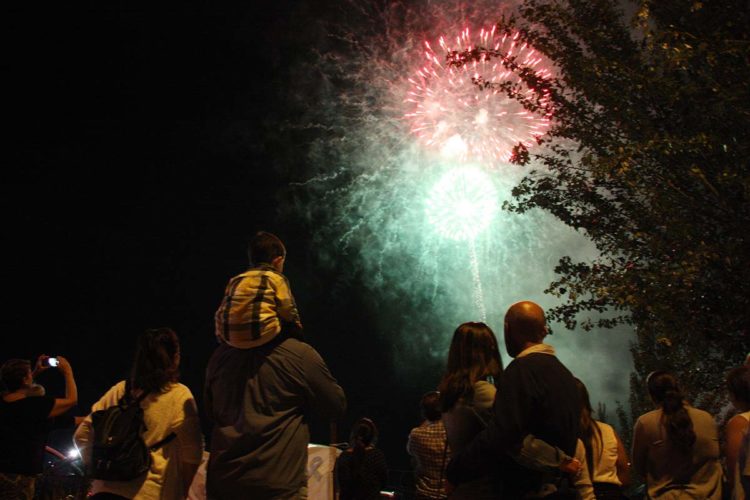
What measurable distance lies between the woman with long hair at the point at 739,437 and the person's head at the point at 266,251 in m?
2.78

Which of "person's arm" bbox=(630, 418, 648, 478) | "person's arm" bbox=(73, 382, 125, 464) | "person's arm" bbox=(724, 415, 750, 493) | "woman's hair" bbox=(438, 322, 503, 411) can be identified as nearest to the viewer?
"woman's hair" bbox=(438, 322, 503, 411)

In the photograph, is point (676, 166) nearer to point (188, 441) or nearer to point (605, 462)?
point (605, 462)

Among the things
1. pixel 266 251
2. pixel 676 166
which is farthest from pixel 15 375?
pixel 676 166

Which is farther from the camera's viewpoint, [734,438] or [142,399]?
[734,438]

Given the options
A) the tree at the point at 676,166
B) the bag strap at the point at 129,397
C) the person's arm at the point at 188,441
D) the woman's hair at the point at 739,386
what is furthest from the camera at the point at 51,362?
the tree at the point at 676,166

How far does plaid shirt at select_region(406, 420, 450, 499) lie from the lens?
5.43 m

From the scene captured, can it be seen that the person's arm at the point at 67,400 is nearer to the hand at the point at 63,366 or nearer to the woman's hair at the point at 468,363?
the hand at the point at 63,366

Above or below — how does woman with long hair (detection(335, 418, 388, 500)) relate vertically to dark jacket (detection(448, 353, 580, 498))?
above

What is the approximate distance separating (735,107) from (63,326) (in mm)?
23528

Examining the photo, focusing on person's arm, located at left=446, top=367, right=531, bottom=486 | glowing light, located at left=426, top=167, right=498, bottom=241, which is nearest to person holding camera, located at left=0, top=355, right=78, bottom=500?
person's arm, located at left=446, top=367, right=531, bottom=486

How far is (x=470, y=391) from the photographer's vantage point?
3678mm

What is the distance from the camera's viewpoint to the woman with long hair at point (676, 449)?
4883 mm

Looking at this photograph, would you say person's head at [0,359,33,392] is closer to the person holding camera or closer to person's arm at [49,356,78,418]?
the person holding camera

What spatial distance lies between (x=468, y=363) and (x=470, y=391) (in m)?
0.16
